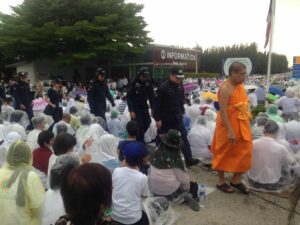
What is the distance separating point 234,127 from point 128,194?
6.16 feet

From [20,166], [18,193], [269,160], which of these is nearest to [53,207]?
[18,193]

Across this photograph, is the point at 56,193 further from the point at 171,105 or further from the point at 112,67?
the point at 112,67

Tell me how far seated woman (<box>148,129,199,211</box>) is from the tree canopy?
20641 millimetres

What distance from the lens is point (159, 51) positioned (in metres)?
28.9

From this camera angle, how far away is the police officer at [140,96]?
20.3ft

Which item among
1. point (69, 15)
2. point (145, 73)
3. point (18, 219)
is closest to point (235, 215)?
point (18, 219)

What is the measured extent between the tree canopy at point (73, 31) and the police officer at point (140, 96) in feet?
60.6

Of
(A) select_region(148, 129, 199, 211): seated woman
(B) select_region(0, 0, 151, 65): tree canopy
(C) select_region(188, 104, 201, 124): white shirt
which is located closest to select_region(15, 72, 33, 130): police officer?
(C) select_region(188, 104, 201, 124): white shirt

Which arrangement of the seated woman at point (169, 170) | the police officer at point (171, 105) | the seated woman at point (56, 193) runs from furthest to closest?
the police officer at point (171, 105), the seated woman at point (169, 170), the seated woman at point (56, 193)

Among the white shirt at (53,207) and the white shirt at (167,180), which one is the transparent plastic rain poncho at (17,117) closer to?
the white shirt at (167,180)

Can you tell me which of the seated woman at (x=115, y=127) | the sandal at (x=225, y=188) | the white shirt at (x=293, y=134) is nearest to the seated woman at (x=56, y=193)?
the sandal at (x=225, y=188)

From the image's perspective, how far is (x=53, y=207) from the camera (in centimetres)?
280

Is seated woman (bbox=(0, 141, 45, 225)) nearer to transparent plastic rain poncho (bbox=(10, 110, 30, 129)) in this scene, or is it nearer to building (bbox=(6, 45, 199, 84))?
transparent plastic rain poncho (bbox=(10, 110, 30, 129))

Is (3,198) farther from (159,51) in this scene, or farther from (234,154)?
(159,51)
